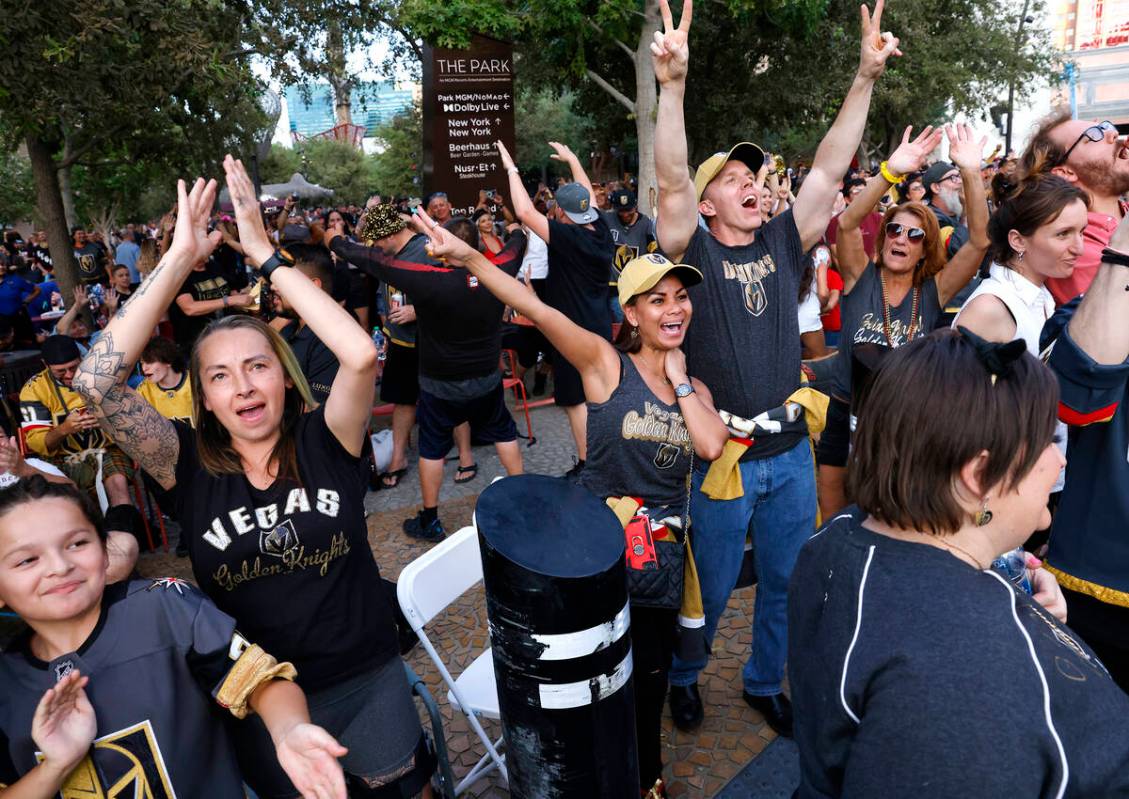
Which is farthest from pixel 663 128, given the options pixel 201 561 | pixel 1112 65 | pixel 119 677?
pixel 1112 65

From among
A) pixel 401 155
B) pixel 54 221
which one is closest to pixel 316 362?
pixel 54 221

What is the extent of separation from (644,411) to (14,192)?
38858 mm

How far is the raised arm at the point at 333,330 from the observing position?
6.97 feet

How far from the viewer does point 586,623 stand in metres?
1.77

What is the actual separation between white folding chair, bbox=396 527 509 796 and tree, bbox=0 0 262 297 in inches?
220

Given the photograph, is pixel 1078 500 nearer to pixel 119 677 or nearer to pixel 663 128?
pixel 663 128

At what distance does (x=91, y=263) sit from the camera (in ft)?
41.2

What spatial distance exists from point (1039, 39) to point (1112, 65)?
39.1 metres

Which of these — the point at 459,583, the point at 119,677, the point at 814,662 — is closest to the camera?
the point at 814,662

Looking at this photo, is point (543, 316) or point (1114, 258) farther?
point (543, 316)

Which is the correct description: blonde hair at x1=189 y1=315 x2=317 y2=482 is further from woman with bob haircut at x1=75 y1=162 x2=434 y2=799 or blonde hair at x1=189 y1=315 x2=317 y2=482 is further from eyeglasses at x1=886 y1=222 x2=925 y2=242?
eyeglasses at x1=886 y1=222 x2=925 y2=242

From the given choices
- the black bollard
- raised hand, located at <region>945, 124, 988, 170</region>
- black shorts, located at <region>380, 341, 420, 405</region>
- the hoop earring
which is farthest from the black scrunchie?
black shorts, located at <region>380, 341, 420, 405</region>

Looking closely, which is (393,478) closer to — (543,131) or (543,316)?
(543,316)

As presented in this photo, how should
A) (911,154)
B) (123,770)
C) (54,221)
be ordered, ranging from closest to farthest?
(123,770)
(911,154)
(54,221)
